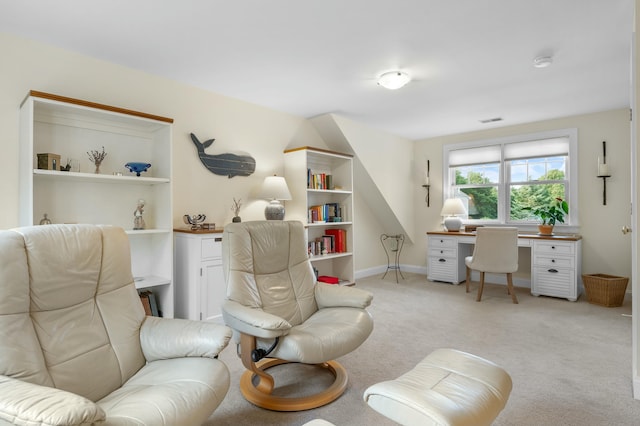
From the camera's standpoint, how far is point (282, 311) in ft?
7.40

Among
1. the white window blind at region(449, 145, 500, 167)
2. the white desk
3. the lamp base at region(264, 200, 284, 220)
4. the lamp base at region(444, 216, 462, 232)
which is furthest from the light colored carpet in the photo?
the white window blind at region(449, 145, 500, 167)

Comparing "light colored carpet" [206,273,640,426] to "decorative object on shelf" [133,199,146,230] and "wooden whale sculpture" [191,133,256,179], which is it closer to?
"decorative object on shelf" [133,199,146,230]

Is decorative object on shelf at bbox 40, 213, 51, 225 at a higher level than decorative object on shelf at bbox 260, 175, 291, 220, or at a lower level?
lower

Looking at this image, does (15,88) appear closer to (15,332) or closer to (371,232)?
(15,332)

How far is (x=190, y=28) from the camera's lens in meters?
2.41

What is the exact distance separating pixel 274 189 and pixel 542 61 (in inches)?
105

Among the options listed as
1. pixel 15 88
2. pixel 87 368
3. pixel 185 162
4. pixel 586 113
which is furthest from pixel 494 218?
pixel 15 88

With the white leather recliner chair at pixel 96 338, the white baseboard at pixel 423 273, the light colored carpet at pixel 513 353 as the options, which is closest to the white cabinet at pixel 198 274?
the light colored carpet at pixel 513 353

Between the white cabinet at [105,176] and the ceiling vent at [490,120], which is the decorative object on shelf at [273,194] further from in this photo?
the ceiling vent at [490,120]

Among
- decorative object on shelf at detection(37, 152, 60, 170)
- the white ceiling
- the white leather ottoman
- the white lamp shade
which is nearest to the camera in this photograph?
the white leather ottoman

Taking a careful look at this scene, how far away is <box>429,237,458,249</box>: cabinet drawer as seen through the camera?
16.2 ft

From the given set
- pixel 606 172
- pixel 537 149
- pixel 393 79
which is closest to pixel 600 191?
pixel 606 172

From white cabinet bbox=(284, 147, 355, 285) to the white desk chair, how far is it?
5.27 feet

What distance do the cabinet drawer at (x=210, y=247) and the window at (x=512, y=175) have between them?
3.95 metres
